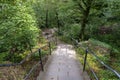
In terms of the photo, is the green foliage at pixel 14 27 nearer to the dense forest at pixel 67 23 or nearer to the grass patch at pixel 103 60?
the dense forest at pixel 67 23

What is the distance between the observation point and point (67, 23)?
1339 inches

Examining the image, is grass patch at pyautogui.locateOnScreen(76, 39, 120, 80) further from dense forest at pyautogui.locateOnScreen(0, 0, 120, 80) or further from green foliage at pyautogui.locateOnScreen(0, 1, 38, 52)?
green foliage at pyautogui.locateOnScreen(0, 1, 38, 52)

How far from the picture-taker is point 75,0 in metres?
20.1

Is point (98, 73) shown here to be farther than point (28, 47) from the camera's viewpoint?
No

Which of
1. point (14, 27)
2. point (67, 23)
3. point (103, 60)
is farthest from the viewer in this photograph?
point (67, 23)

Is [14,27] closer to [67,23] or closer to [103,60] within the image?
[103,60]

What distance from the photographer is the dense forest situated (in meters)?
11.6

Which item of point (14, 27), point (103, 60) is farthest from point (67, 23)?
point (14, 27)

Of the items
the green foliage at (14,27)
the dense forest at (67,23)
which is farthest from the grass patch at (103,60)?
the green foliage at (14,27)

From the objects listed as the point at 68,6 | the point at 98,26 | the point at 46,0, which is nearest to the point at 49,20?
the point at 46,0

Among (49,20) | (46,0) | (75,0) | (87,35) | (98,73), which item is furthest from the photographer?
(49,20)

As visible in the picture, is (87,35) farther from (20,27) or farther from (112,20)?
(20,27)

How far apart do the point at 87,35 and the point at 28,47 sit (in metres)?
12.8

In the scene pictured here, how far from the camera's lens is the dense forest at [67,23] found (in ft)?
37.9
